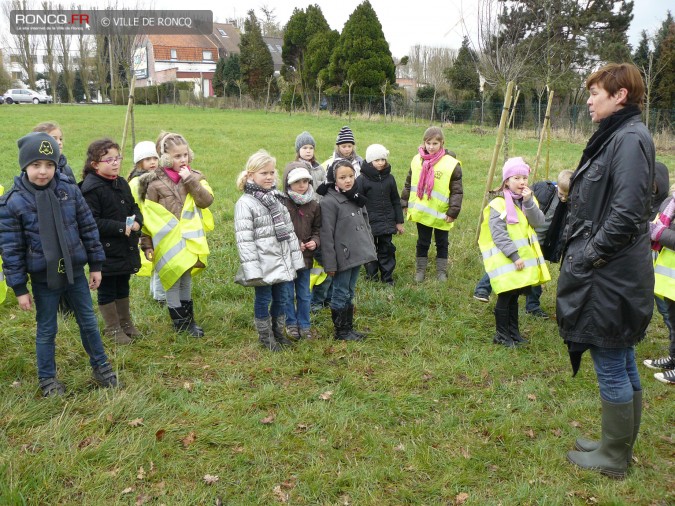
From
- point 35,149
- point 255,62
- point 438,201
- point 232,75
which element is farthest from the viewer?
point 232,75

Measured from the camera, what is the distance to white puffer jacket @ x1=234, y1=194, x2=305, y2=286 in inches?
188

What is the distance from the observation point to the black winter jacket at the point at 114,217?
470 centimetres

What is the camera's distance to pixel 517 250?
5.15m

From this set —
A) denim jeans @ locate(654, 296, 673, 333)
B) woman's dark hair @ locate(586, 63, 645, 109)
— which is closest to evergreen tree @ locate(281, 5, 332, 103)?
denim jeans @ locate(654, 296, 673, 333)

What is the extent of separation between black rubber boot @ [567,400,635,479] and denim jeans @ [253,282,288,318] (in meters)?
2.70

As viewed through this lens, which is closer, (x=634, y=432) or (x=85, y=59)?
(x=634, y=432)

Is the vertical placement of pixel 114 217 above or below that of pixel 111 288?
above

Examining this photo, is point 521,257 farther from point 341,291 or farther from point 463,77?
point 463,77

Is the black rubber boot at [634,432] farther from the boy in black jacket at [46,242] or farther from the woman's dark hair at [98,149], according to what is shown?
the woman's dark hair at [98,149]

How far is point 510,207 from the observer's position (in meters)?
5.14

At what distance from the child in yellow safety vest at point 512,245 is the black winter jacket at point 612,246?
1.87 meters

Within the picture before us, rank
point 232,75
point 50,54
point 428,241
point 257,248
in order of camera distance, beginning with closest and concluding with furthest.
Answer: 1. point 257,248
2. point 428,241
3. point 232,75
4. point 50,54

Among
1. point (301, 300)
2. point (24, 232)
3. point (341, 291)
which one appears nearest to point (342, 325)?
point (341, 291)

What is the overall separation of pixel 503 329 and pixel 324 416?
218 cm
